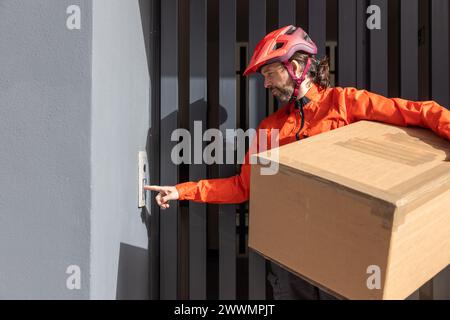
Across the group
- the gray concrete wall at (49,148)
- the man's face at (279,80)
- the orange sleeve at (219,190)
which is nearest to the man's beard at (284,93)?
the man's face at (279,80)

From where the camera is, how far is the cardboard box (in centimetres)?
99

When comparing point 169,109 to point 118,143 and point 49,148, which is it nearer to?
point 118,143

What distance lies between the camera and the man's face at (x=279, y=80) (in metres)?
1.52

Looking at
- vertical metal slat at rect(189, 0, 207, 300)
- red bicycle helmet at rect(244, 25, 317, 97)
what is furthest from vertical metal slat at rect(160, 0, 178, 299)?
red bicycle helmet at rect(244, 25, 317, 97)

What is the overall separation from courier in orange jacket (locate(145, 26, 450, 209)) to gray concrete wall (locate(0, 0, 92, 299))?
52cm

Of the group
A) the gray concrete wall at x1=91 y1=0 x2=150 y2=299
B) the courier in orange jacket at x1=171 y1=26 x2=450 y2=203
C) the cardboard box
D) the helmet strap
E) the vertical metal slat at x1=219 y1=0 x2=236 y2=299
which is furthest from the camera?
the vertical metal slat at x1=219 y1=0 x2=236 y2=299

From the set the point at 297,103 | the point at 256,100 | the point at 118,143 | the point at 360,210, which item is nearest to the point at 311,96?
the point at 297,103

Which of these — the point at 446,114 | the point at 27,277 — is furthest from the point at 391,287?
the point at 27,277

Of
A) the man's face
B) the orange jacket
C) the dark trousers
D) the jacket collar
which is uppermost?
the man's face

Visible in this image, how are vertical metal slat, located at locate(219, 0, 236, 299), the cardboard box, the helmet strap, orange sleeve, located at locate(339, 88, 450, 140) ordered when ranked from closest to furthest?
the cardboard box
orange sleeve, located at locate(339, 88, 450, 140)
the helmet strap
vertical metal slat, located at locate(219, 0, 236, 299)

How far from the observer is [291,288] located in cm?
163

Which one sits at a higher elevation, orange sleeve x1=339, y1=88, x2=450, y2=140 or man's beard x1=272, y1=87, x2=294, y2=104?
man's beard x1=272, y1=87, x2=294, y2=104

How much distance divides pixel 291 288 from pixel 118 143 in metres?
0.95

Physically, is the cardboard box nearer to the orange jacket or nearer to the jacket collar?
the orange jacket
